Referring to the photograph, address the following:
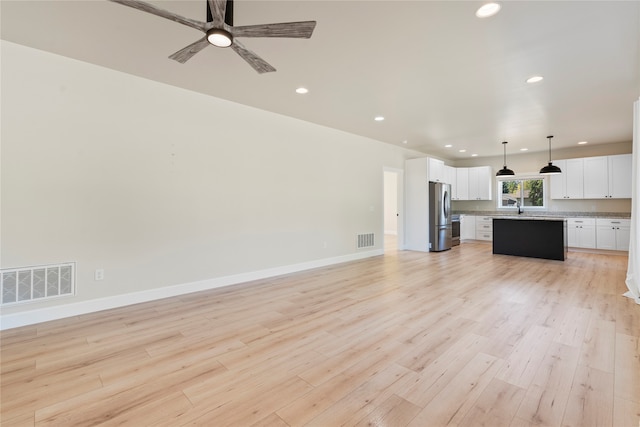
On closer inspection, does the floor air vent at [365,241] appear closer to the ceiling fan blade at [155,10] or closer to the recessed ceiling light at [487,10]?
the recessed ceiling light at [487,10]

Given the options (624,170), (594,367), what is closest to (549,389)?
(594,367)

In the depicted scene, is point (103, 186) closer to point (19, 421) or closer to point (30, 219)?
point (30, 219)

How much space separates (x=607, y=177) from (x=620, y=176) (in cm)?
23

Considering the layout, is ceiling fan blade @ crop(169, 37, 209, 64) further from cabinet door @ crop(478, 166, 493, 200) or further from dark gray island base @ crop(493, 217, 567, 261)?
cabinet door @ crop(478, 166, 493, 200)

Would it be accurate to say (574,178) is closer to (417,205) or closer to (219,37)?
(417,205)

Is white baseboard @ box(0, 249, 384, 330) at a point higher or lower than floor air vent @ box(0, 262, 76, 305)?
lower

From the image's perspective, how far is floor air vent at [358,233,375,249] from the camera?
6551mm

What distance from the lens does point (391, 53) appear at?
300 centimetres

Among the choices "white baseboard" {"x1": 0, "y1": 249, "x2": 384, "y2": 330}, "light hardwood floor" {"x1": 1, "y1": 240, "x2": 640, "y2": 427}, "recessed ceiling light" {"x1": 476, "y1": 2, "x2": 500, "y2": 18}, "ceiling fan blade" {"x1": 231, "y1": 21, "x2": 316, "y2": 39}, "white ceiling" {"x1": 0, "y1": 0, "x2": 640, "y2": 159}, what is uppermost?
"white ceiling" {"x1": 0, "y1": 0, "x2": 640, "y2": 159}

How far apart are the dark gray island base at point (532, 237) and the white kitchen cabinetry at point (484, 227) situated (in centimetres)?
239

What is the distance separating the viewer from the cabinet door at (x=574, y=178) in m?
7.60

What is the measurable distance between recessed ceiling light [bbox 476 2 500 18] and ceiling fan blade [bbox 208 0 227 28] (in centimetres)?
199

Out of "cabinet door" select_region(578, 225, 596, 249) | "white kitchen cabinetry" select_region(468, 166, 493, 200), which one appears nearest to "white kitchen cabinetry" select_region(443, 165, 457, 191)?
"white kitchen cabinetry" select_region(468, 166, 493, 200)

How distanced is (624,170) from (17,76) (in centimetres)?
1125
